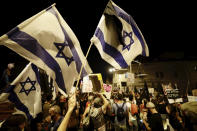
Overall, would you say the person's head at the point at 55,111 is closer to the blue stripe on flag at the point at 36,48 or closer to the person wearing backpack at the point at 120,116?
the blue stripe on flag at the point at 36,48

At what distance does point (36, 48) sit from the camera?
7.50ft

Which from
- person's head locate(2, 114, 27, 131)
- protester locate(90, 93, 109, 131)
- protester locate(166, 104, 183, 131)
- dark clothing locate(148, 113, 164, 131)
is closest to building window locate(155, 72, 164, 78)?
protester locate(166, 104, 183, 131)

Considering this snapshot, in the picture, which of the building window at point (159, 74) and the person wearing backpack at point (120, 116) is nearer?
the person wearing backpack at point (120, 116)

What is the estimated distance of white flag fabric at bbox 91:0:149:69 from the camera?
320cm

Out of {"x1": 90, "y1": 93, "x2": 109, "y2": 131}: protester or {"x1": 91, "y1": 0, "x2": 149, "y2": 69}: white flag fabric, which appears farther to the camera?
{"x1": 90, "y1": 93, "x2": 109, "y2": 131}: protester

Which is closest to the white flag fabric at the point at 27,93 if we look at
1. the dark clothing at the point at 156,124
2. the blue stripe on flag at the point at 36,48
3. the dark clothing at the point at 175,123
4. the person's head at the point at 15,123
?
the person's head at the point at 15,123

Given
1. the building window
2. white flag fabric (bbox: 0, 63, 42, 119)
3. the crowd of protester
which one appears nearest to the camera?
the crowd of protester

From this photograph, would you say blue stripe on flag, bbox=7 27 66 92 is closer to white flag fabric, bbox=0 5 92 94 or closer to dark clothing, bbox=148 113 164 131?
white flag fabric, bbox=0 5 92 94

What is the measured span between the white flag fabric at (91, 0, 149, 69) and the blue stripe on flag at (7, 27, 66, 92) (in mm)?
1253

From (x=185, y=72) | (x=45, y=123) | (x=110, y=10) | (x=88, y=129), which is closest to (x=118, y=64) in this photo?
(x=110, y=10)

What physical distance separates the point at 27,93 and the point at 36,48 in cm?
197

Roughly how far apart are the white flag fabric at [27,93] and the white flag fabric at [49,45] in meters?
1.50

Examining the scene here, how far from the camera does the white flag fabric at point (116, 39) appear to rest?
3203 mm

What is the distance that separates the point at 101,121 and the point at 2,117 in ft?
11.3
